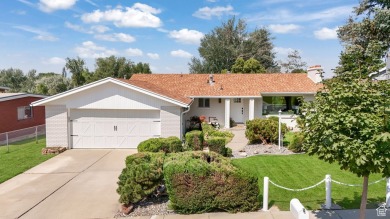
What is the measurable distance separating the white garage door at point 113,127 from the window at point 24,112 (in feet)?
31.1

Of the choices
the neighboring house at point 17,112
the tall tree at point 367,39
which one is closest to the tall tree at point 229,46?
the tall tree at point 367,39

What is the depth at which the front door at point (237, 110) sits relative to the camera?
81.2 feet

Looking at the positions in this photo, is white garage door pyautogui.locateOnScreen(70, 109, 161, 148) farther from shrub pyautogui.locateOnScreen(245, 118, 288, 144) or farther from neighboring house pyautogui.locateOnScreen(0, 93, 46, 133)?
neighboring house pyautogui.locateOnScreen(0, 93, 46, 133)

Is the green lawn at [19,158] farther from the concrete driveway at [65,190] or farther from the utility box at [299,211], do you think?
Answer: the utility box at [299,211]

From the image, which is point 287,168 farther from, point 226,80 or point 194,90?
point 226,80

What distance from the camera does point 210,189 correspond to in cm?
759

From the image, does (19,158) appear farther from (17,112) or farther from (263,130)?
(263,130)

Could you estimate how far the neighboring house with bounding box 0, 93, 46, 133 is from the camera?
20828 mm

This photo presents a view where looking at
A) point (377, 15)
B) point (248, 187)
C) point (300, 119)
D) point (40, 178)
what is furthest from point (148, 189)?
point (377, 15)

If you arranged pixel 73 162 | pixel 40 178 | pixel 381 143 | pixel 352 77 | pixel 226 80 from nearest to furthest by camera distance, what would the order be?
pixel 381 143, pixel 352 77, pixel 40 178, pixel 73 162, pixel 226 80

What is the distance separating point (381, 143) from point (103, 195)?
8030 millimetres

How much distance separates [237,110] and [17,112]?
1832cm

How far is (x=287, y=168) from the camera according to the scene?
460 inches

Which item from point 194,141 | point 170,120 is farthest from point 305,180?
point 170,120
